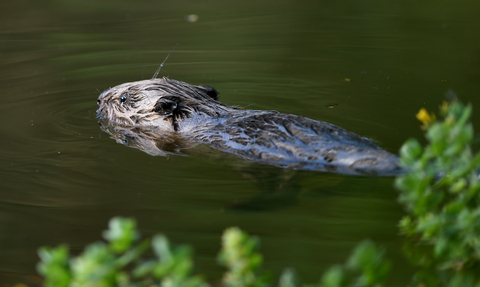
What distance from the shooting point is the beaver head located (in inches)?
179

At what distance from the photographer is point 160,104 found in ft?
15.0

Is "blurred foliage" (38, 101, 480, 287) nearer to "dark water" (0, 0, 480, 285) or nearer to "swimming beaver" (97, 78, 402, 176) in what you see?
"dark water" (0, 0, 480, 285)

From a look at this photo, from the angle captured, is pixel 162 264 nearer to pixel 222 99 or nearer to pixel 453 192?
pixel 453 192

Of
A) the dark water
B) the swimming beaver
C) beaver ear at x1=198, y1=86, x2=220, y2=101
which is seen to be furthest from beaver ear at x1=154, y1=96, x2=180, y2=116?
the dark water

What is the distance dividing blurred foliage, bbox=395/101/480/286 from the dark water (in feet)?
0.74

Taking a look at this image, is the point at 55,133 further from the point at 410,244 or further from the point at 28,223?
the point at 410,244

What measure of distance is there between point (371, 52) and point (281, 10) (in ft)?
9.94

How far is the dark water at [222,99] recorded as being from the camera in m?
3.16

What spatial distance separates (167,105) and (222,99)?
4.44ft

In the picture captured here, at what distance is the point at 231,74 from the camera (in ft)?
21.8

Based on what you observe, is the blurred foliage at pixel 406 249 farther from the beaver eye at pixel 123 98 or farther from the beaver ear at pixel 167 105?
the beaver eye at pixel 123 98

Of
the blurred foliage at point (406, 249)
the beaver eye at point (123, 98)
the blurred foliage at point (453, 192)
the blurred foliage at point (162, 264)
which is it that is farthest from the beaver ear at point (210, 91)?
the blurred foliage at point (162, 264)

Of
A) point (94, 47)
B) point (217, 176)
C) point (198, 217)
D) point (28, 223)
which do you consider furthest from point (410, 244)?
point (94, 47)

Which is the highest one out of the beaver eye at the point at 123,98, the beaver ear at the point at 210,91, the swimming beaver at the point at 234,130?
the beaver ear at the point at 210,91
